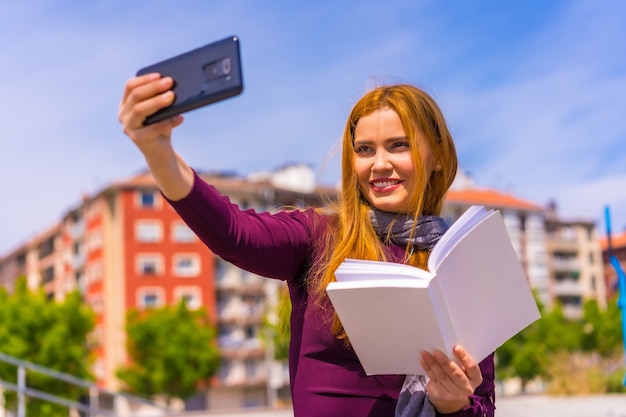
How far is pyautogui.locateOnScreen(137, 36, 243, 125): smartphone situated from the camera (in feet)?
4.14

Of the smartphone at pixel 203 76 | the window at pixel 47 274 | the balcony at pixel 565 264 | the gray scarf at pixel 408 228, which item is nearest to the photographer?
the smartphone at pixel 203 76

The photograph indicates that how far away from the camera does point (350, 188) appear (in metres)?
1.87

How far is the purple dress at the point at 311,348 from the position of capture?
1.66 meters

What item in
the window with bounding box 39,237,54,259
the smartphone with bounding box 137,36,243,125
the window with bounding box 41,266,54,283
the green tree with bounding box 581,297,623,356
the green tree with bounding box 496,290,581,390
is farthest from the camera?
the window with bounding box 39,237,54,259

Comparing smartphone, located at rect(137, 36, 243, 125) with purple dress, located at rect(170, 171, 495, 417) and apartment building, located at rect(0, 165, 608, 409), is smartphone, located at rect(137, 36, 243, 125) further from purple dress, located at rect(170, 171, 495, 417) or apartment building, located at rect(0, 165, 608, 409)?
apartment building, located at rect(0, 165, 608, 409)

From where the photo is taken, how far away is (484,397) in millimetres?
1764

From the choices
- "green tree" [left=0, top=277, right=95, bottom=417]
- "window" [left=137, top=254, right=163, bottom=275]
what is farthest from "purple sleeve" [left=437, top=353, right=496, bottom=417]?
"window" [left=137, top=254, right=163, bottom=275]

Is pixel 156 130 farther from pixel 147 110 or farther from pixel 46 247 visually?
pixel 46 247

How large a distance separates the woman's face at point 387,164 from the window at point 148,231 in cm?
5044

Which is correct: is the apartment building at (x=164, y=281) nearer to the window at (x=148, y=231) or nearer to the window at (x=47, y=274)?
the window at (x=148, y=231)

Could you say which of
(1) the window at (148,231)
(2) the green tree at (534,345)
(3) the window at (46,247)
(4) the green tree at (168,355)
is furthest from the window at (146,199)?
(2) the green tree at (534,345)

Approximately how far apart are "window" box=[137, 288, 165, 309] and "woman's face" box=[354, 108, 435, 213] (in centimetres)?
4944

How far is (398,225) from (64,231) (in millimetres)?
62284

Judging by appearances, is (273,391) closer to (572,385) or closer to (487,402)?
(572,385)
